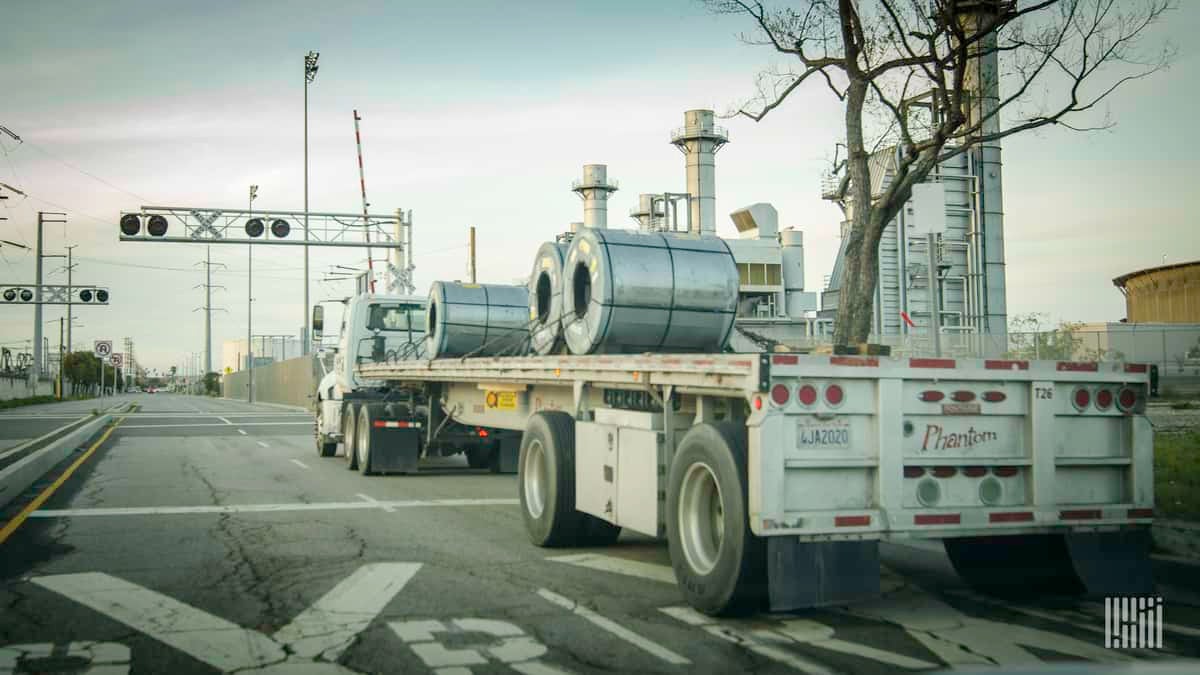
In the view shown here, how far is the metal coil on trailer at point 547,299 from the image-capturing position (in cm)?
1118

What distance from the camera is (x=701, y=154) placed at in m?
64.1

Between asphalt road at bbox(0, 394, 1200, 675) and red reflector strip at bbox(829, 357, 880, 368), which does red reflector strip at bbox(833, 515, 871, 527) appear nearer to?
asphalt road at bbox(0, 394, 1200, 675)

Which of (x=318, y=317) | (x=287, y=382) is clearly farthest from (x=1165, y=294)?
(x=318, y=317)

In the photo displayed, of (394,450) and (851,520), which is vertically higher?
(851,520)

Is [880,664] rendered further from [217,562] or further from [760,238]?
[760,238]

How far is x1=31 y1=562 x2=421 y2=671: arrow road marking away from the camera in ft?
19.3

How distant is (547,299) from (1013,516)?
648 cm

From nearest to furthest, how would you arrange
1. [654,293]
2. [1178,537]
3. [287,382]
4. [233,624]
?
[233,624] < [1178,537] < [654,293] < [287,382]

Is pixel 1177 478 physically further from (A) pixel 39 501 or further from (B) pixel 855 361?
(A) pixel 39 501

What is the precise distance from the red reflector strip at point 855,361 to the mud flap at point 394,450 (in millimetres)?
11356

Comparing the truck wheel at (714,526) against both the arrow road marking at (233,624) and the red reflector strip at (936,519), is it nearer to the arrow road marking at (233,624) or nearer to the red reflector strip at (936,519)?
the red reflector strip at (936,519)

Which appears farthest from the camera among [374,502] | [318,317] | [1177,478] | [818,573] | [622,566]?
[318,317]

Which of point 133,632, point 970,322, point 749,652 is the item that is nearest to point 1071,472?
point 749,652

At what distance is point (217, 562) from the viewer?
28.5ft
